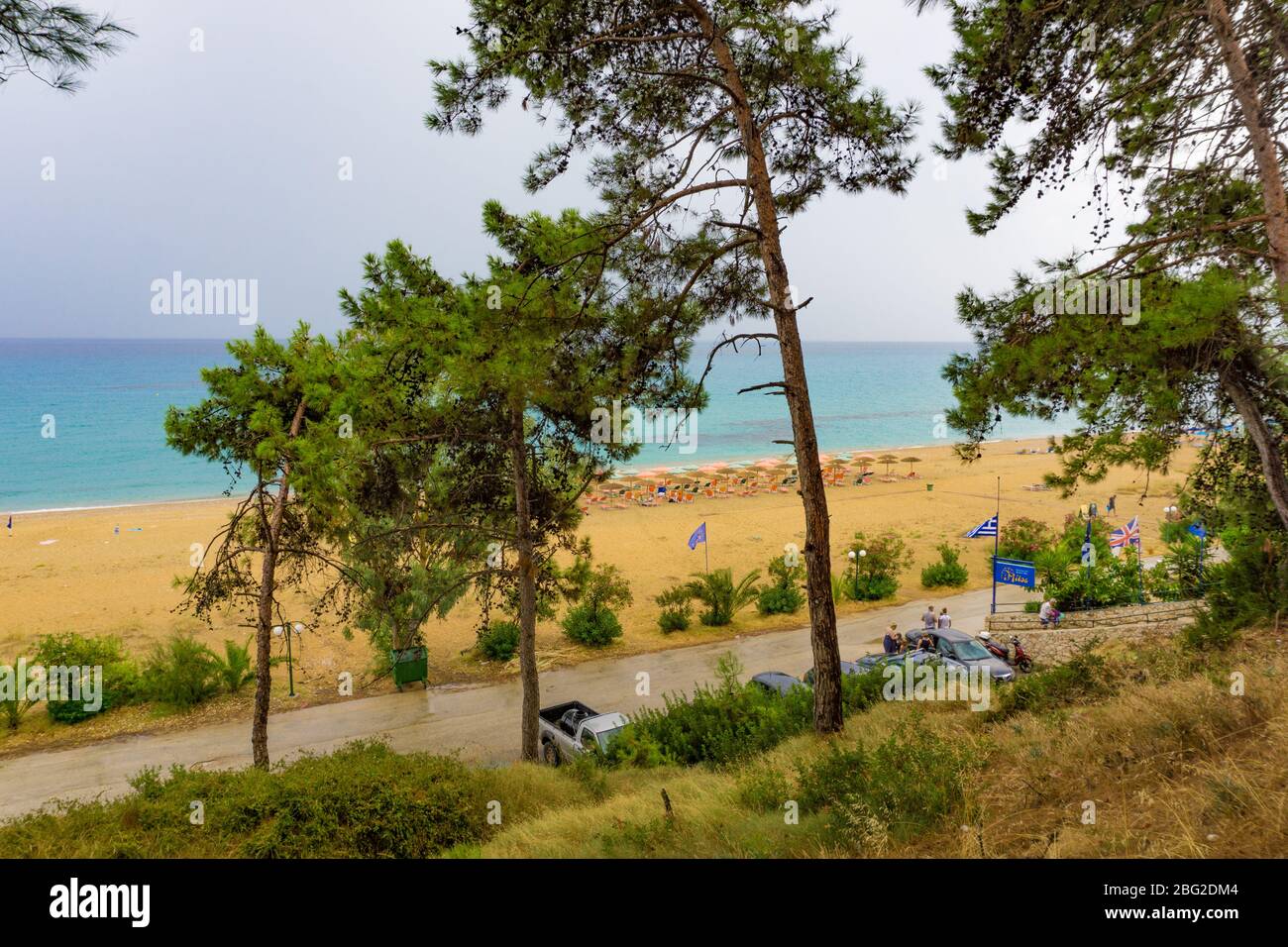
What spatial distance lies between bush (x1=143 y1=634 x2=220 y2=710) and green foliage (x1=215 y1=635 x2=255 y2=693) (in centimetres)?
11

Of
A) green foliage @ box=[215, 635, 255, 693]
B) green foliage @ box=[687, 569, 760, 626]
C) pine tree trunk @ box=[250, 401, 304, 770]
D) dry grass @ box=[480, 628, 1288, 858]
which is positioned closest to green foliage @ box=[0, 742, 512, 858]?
dry grass @ box=[480, 628, 1288, 858]

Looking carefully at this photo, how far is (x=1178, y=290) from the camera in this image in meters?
7.09

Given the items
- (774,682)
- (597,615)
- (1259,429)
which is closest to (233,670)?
(597,615)

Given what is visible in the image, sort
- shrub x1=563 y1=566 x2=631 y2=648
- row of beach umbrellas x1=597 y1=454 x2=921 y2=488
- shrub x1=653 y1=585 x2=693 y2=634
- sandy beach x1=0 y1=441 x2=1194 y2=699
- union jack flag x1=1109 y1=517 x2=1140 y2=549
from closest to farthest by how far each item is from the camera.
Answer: union jack flag x1=1109 y1=517 x2=1140 y2=549 → shrub x1=563 y1=566 x2=631 y2=648 → sandy beach x1=0 y1=441 x2=1194 y2=699 → shrub x1=653 y1=585 x2=693 y2=634 → row of beach umbrellas x1=597 y1=454 x2=921 y2=488

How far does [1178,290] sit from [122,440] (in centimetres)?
8922

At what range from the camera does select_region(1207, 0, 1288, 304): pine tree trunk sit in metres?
7.02

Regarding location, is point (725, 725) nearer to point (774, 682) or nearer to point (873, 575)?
point (774, 682)

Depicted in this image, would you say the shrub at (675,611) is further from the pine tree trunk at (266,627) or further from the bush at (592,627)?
the pine tree trunk at (266,627)

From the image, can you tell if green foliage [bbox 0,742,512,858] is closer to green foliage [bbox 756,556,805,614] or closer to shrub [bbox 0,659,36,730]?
shrub [bbox 0,659,36,730]

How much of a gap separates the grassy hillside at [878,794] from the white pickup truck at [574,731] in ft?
5.72

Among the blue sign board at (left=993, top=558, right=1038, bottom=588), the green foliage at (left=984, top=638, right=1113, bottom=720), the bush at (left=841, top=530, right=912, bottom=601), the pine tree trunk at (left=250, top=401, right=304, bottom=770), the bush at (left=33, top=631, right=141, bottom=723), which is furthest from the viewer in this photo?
the bush at (left=841, top=530, right=912, bottom=601)

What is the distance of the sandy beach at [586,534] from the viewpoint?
20.8 metres

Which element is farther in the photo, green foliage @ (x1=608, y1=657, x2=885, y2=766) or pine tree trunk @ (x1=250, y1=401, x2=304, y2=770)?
pine tree trunk @ (x1=250, y1=401, x2=304, y2=770)

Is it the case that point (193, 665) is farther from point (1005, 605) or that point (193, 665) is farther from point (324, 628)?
point (1005, 605)
